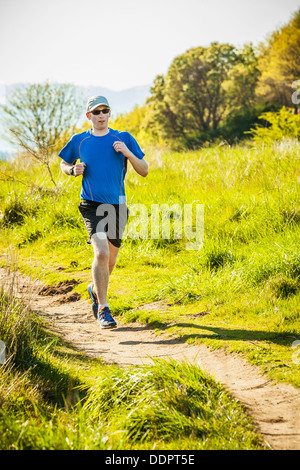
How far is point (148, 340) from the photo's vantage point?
15.9 ft

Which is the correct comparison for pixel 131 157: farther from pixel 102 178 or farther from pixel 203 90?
pixel 203 90

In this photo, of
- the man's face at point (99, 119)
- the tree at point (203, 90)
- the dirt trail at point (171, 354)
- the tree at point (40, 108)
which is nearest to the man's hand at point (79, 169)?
the man's face at point (99, 119)

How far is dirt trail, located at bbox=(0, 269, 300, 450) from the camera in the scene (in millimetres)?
2979

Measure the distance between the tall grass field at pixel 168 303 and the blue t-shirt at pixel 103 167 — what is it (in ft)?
3.66

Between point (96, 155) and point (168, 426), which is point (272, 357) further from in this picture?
point (96, 155)

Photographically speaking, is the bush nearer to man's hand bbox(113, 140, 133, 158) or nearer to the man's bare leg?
man's hand bbox(113, 140, 133, 158)

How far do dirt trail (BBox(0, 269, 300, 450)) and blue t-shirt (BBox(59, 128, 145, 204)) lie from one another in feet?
3.94

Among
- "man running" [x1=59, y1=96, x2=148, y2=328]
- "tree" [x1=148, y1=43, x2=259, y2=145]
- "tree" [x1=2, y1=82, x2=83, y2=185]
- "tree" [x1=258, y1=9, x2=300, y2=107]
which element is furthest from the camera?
"tree" [x1=258, y1=9, x2=300, y2=107]

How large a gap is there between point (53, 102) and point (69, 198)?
43.8 ft

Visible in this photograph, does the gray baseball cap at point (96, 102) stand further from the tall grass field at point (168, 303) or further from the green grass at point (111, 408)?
the green grass at point (111, 408)

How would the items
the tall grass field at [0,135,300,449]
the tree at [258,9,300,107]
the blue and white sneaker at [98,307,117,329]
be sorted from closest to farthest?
1. the tall grass field at [0,135,300,449]
2. the blue and white sneaker at [98,307,117,329]
3. the tree at [258,9,300,107]

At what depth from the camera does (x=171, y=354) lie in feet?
14.2

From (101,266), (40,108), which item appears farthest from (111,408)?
(40,108)

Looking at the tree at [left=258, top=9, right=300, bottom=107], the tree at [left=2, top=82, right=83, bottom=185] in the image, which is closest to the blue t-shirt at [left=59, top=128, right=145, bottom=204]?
the tree at [left=2, top=82, right=83, bottom=185]
